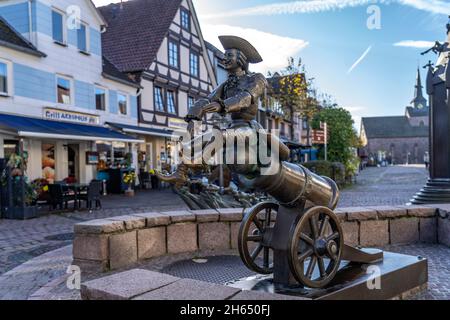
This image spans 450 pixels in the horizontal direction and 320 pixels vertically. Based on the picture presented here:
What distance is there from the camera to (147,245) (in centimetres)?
528

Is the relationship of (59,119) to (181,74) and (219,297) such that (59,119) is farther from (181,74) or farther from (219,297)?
(219,297)

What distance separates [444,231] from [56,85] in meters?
14.9

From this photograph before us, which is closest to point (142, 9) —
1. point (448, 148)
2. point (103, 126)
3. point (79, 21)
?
point (79, 21)

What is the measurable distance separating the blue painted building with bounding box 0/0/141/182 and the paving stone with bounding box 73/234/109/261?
892 cm

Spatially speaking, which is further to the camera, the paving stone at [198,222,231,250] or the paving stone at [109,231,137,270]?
the paving stone at [198,222,231,250]

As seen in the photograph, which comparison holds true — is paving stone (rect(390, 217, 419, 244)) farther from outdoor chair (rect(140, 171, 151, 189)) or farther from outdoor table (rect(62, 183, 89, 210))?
outdoor chair (rect(140, 171, 151, 189))

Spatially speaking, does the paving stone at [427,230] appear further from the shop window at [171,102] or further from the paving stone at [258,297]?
the shop window at [171,102]

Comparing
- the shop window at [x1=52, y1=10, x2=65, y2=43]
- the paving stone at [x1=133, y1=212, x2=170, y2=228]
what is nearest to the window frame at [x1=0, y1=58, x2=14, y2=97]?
the shop window at [x1=52, y1=10, x2=65, y2=43]

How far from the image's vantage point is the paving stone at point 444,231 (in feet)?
19.0

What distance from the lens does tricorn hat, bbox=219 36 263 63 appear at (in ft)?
11.2

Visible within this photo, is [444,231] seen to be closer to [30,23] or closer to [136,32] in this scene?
[30,23]

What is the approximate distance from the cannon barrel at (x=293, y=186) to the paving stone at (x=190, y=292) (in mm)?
905

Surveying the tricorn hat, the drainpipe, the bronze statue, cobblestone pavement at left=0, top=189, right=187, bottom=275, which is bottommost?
cobblestone pavement at left=0, top=189, right=187, bottom=275

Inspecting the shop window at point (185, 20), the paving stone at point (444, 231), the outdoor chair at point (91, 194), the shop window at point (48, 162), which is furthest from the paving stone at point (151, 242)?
the shop window at point (185, 20)
